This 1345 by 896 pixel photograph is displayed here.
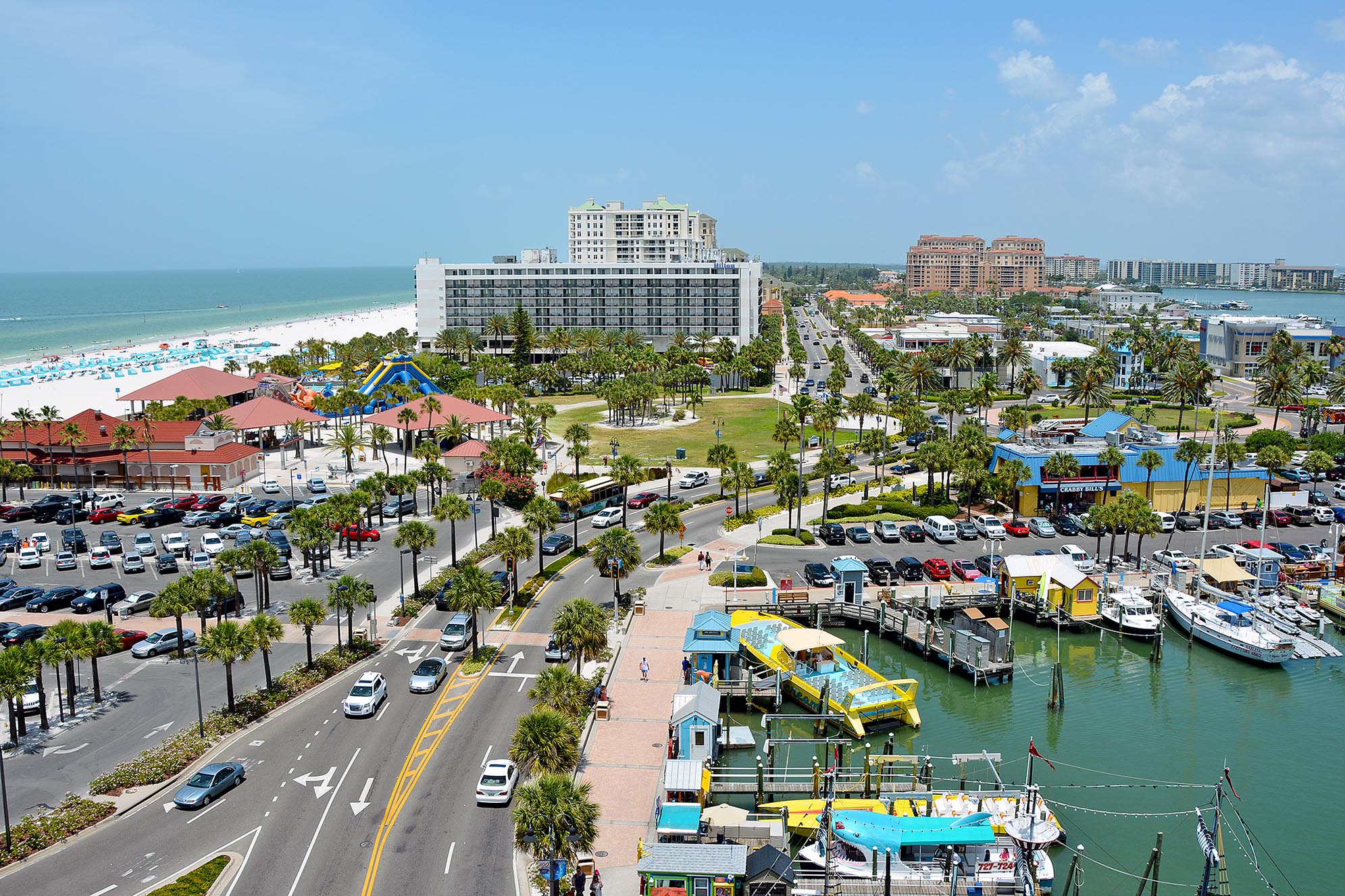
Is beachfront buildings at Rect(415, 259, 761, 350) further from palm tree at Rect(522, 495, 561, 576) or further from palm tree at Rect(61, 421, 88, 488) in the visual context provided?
palm tree at Rect(522, 495, 561, 576)

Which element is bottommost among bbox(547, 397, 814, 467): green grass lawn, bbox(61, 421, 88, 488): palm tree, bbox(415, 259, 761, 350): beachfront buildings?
bbox(547, 397, 814, 467): green grass lawn

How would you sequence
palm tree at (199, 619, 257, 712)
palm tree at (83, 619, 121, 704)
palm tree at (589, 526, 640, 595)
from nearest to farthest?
palm tree at (199, 619, 257, 712) → palm tree at (83, 619, 121, 704) → palm tree at (589, 526, 640, 595)

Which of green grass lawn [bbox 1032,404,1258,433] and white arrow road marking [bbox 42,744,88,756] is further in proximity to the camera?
green grass lawn [bbox 1032,404,1258,433]

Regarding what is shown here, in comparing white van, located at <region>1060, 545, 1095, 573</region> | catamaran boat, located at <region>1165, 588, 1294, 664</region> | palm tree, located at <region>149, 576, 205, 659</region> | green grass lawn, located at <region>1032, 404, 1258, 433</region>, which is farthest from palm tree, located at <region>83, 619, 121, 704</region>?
green grass lawn, located at <region>1032, 404, 1258, 433</region>

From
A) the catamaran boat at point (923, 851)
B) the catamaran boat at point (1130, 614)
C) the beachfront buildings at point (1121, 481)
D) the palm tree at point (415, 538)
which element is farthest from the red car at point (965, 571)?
the palm tree at point (415, 538)

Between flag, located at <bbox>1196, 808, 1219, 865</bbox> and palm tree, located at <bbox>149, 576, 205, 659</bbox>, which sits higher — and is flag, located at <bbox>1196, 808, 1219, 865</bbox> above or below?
below

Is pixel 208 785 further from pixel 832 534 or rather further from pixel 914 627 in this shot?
pixel 832 534

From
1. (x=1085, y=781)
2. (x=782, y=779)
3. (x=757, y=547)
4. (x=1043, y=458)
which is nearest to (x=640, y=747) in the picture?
(x=782, y=779)
